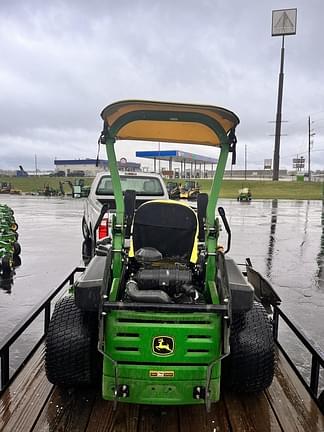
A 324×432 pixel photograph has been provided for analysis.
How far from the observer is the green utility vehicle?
8.15 ft

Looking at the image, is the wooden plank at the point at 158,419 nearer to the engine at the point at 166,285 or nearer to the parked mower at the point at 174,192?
the engine at the point at 166,285

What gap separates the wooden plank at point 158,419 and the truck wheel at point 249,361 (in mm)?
476

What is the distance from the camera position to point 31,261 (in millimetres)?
8398

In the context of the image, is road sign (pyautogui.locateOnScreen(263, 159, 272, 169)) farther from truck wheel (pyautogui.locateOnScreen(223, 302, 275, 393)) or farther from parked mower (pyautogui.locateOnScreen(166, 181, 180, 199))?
truck wheel (pyautogui.locateOnScreen(223, 302, 275, 393))

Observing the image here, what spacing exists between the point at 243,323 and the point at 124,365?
1018 millimetres

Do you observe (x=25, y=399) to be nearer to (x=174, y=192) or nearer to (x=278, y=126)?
(x=174, y=192)

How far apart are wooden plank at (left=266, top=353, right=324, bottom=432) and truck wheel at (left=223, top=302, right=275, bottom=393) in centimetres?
19

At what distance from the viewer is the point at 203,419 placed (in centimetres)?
275

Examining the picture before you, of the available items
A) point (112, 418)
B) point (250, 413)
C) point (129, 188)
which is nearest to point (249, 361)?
point (250, 413)

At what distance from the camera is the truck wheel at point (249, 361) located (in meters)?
2.88

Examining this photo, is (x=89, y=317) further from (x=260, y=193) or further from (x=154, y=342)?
(x=260, y=193)

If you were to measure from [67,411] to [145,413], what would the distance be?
21.0 inches

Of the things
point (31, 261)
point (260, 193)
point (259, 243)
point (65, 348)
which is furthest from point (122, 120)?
point (260, 193)

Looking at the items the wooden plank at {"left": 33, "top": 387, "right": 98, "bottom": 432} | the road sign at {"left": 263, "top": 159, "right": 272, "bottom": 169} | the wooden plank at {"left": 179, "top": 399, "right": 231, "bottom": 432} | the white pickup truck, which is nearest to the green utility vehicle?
the wooden plank at {"left": 33, "top": 387, "right": 98, "bottom": 432}
